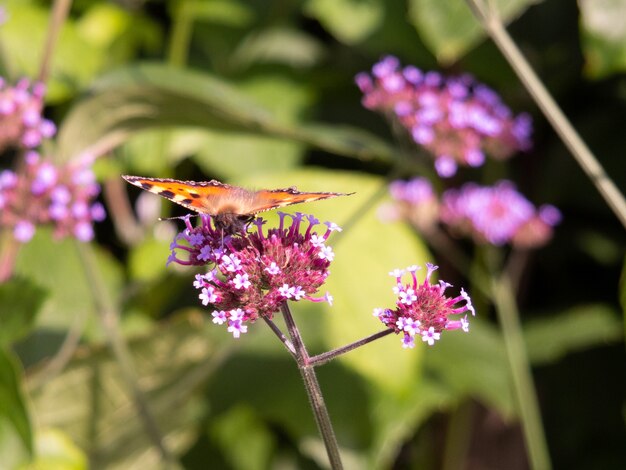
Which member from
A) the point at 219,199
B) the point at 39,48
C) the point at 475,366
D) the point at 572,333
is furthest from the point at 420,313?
the point at 572,333

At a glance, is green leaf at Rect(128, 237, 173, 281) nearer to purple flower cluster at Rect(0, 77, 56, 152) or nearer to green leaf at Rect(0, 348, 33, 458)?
purple flower cluster at Rect(0, 77, 56, 152)

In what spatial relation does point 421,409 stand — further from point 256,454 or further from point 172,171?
point 172,171

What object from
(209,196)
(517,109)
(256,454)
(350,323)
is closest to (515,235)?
(517,109)

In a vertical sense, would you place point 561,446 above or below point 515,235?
below

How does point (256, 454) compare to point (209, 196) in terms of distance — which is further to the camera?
point (256, 454)

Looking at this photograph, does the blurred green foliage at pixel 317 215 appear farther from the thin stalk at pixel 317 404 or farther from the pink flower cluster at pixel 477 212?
the thin stalk at pixel 317 404

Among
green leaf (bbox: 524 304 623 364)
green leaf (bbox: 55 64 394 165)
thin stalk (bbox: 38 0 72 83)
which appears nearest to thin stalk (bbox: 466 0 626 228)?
green leaf (bbox: 55 64 394 165)

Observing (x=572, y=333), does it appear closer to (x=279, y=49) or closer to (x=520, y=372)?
(x=520, y=372)
